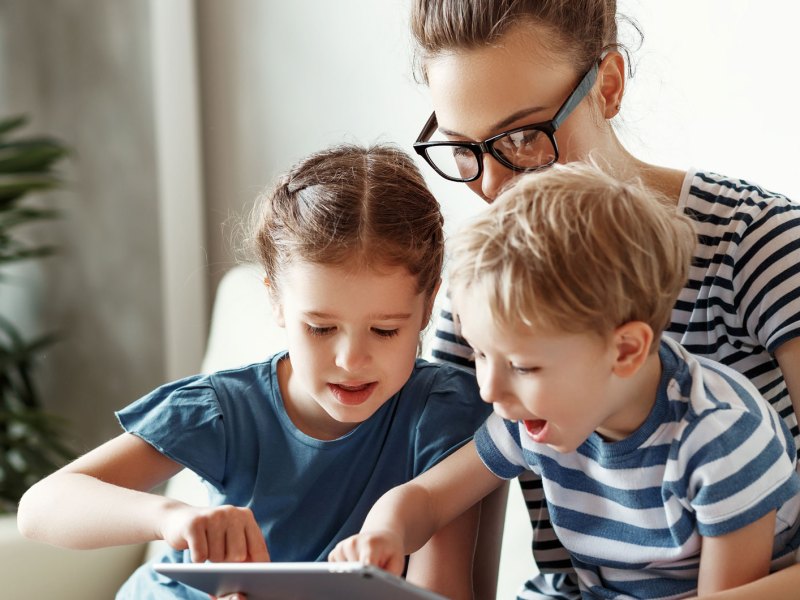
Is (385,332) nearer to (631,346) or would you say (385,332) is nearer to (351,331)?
(351,331)

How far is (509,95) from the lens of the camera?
1.25 metres

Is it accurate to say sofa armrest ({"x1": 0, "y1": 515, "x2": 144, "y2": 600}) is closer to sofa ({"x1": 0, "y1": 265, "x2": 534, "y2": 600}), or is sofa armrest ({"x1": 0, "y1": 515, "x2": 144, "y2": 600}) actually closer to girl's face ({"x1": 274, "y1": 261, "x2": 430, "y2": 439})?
sofa ({"x1": 0, "y1": 265, "x2": 534, "y2": 600})

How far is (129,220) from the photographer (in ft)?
9.00

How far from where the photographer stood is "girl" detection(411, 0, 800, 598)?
4.09 feet

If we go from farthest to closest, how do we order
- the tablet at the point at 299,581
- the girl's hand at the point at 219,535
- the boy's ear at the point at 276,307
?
the boy's ear at the point at 276,307
the girl's hand at the point at 219,535
the tablet at the point at 299,581

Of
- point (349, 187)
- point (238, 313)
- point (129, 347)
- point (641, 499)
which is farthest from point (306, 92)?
point (641, 499)

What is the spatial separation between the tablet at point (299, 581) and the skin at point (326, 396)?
0.15 meters

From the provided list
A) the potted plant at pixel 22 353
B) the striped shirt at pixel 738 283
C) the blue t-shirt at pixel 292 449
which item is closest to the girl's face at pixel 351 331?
the blue t-shirt at pixel 292 449

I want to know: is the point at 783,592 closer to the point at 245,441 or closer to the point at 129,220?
the point at 245,441

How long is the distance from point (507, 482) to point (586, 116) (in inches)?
20.4

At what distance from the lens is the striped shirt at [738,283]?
1.23 m

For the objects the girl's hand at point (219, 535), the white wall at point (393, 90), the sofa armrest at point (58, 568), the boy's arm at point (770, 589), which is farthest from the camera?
the sofa armrest at point (58, 568)

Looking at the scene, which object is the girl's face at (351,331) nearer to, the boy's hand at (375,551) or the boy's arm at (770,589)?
the boy's hand at (375,551)

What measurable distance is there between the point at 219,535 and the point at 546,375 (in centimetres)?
41
